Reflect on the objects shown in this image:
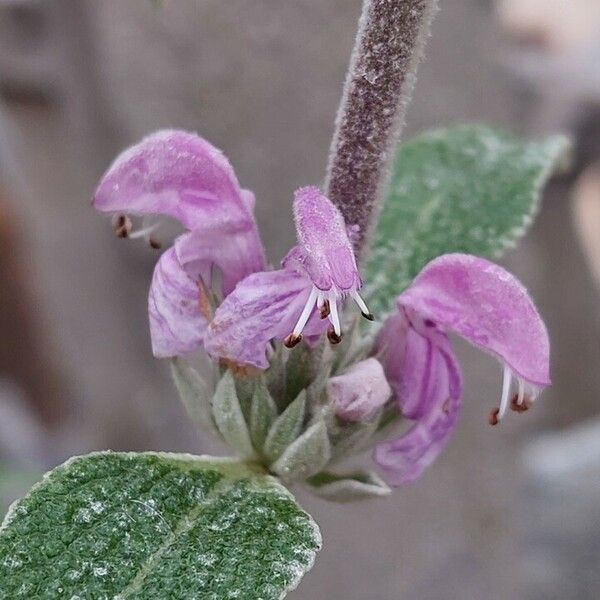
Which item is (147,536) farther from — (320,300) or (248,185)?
(248,185)

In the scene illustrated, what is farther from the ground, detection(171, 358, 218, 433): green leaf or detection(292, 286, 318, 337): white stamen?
detection(292, 286, 318, 337): white stamen

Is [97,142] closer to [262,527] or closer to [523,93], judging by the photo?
[262,527]

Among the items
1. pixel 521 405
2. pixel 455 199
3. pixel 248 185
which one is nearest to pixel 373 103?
pixel 521 405

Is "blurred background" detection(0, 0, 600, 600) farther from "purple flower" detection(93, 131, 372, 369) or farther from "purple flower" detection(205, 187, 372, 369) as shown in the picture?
"purple flower" detection(205, 187, 372, 369)

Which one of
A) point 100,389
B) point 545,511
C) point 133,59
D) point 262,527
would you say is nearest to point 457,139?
point 262,527

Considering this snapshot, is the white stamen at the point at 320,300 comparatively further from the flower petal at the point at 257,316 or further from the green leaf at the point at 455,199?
the green leaf at the point at 455,199

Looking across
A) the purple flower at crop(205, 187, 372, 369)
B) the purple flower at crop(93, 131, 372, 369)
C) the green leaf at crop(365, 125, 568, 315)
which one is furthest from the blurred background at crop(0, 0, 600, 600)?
the purple flower at crop(205, 187, 372, 369)

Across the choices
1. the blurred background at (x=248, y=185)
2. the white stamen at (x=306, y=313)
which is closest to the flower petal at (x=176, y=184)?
the white stamen at (x=306, y=313)
